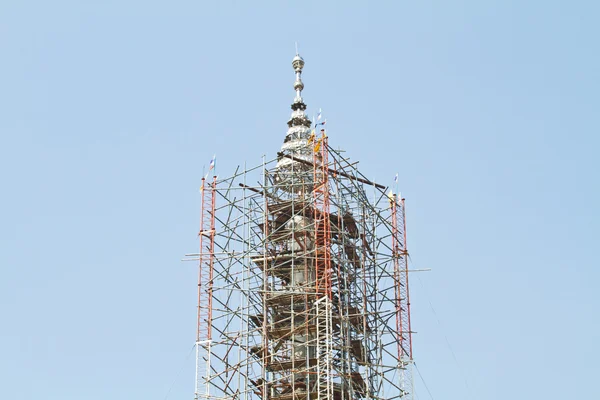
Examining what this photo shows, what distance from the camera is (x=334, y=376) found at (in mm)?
69000

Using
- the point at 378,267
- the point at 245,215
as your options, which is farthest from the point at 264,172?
the point at 378,267

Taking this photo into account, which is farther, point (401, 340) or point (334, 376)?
point (401, 340)

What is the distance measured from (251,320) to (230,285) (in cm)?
234

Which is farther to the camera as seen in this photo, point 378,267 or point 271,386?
point 378,267

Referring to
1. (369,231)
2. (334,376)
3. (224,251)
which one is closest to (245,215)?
(224,251)

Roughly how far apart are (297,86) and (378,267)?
1727cm

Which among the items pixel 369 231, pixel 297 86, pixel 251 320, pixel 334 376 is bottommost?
pixel 334 376

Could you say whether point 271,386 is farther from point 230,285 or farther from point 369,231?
point 369,231

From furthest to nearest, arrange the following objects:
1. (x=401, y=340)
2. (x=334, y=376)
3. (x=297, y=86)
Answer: (x=297, y=86) → (x=401, y=340) → (x=334, y=376)

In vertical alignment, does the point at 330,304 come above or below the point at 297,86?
below

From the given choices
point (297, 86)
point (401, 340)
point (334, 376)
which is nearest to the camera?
point (334, 376)

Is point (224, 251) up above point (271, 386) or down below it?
above

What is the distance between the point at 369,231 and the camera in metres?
77.4

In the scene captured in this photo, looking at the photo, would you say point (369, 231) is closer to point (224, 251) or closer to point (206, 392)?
point (224, 251)
